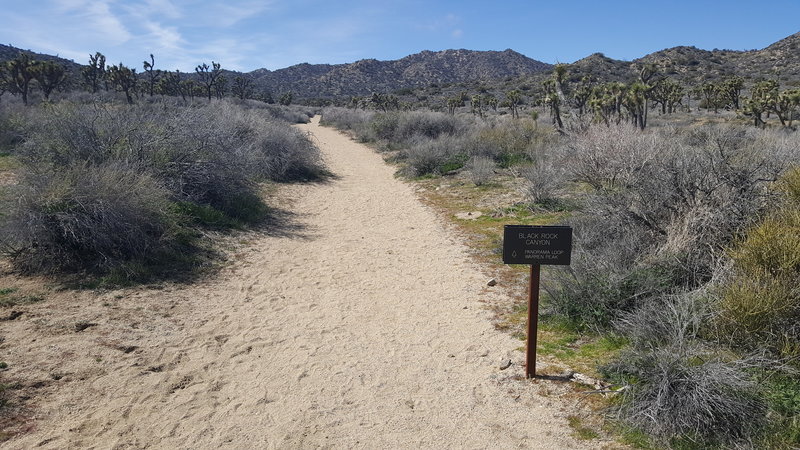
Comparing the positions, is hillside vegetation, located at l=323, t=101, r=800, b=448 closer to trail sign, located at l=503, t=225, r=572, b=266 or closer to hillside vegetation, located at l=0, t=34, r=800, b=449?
hillside vegetation, located at l=0, t=34, r=800, b=449

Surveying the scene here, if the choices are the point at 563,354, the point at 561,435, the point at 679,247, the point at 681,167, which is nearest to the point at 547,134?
the point at 681,167

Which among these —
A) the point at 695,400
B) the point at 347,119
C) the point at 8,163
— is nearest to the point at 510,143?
the point at 8,163

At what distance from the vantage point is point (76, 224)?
22.1 feet

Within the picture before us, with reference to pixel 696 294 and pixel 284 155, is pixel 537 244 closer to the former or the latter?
pixel 696 294

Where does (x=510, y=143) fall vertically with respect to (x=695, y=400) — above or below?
above

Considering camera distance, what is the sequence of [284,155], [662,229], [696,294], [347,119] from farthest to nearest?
[347,119]
[284,155]
[662,229]
[696,294]

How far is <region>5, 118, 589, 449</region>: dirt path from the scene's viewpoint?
12.8 ft

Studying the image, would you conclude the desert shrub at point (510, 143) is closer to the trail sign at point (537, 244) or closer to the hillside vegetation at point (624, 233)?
the hillside vegetation at point (624, 233)

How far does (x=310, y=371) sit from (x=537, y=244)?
8.27ft

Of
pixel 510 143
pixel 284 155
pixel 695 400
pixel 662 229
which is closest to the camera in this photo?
pixel 695 400

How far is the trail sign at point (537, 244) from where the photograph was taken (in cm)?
448

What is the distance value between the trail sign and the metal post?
125 millimetres

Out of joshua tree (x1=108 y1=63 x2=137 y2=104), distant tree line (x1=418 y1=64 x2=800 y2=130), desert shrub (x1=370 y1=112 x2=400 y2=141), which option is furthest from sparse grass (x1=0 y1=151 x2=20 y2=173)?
joshua tree (x1=108 y1=63 x2=137 y2=104)

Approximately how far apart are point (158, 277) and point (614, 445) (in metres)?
6.13
